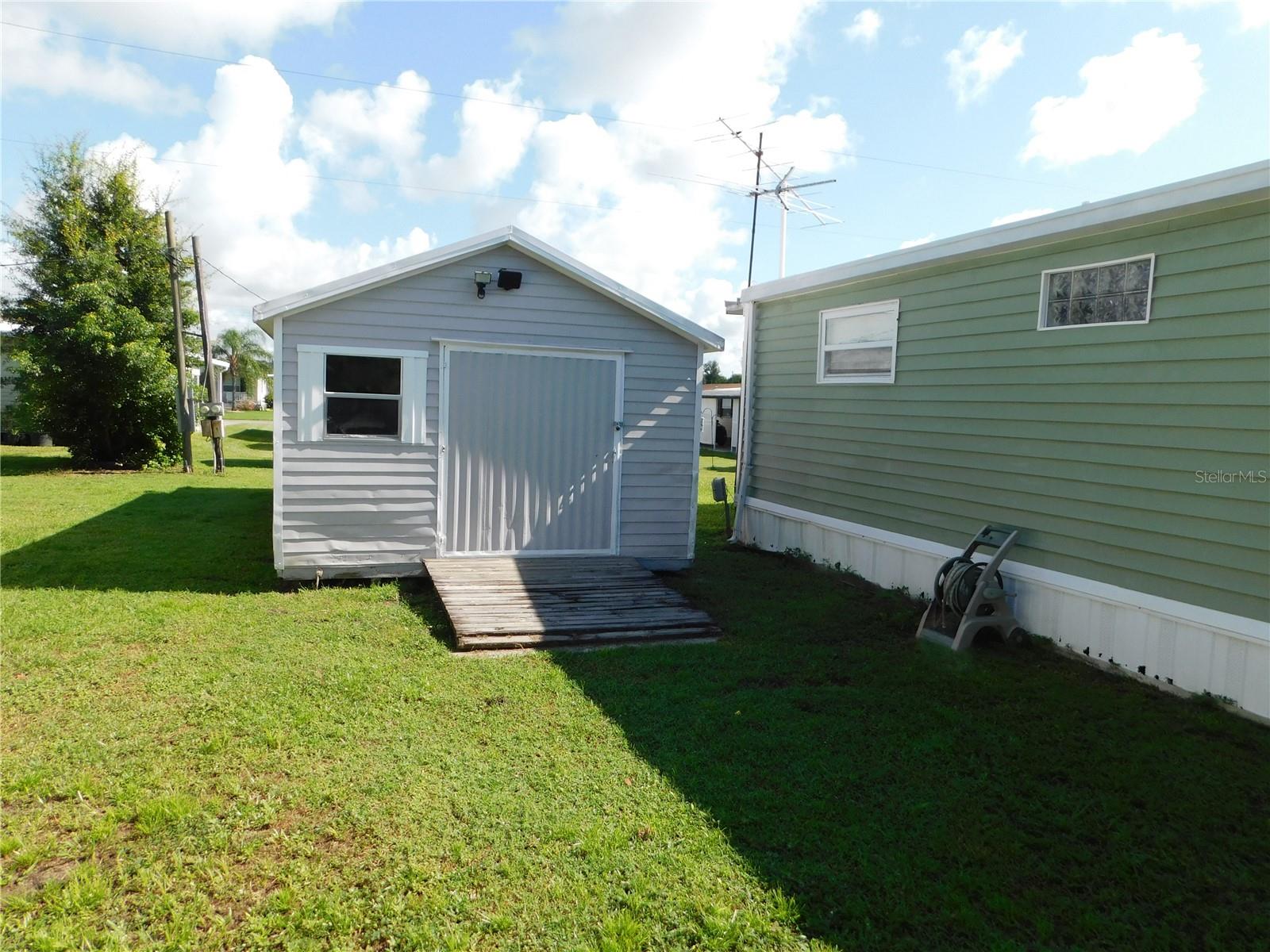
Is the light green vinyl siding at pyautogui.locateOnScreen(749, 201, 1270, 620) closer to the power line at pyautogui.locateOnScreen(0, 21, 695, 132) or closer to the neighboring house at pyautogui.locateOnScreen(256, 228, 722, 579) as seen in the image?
the neighboring house at pyautogui.locateOnScreen(256, 228, 722, 579)

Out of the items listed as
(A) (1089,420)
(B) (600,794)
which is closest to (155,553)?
(B) (600,794)

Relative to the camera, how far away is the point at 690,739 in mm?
3918

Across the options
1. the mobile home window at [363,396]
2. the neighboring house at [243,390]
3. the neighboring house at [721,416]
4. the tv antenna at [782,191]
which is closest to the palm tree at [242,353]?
the neighboring house at [243,390]

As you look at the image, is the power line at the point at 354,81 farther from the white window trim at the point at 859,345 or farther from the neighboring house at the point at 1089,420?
the neighboring house at the point at 1089,420

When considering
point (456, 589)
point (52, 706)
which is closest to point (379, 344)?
point (456, 589)

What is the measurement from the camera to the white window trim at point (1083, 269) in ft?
→ 16.1

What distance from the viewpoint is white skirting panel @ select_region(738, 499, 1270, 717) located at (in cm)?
441

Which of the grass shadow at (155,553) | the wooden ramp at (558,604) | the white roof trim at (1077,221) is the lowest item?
the grass shadow at (155,553)

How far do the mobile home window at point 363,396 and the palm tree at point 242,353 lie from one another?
180 ft

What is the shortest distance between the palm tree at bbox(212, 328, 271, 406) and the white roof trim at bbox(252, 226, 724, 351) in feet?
180

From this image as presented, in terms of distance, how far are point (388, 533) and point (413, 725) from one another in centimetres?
307

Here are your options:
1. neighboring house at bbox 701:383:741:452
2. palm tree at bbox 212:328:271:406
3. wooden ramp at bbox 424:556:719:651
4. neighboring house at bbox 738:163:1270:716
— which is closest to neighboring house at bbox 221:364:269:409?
palm tree at bbox 212:328:271:406

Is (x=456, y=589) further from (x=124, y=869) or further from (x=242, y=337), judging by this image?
(x=242, y=337)

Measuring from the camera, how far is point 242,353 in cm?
5544
